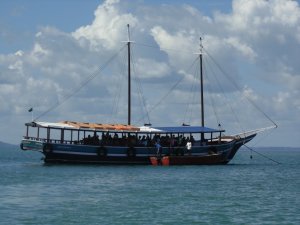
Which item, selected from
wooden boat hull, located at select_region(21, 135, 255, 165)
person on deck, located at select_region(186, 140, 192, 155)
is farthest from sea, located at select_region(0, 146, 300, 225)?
person on deck, located at select_region(186, 140, 192, 155)

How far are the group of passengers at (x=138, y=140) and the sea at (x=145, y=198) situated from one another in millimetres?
5799

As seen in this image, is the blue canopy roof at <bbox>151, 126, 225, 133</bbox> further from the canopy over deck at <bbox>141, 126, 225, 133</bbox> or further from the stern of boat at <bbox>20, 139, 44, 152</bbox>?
the stern of boat at <bbox>20, 139, 44, 152</bbox>

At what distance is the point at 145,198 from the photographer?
37.1m

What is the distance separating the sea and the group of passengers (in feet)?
19.0

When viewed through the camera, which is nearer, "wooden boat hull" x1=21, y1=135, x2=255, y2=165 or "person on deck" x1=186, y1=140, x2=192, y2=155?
"wooden boat hull" x1=21, y1=135, x2=255, y2=165

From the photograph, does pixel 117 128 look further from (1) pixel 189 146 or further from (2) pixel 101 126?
(1) pixel 189 146

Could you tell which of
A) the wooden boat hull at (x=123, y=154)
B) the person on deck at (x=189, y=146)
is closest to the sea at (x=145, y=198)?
the wooden boat hull at (x=123, y=154)

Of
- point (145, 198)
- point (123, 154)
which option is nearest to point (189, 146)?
point (123, 154)

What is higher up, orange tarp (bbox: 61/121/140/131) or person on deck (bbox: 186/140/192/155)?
orange tarp (bbox: 61/121/140/131)

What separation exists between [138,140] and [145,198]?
1084 inches

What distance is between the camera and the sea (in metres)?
29.8

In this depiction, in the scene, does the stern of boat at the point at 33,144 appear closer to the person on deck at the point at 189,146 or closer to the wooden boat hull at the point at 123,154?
the wooden boat hull at the point at 123,154

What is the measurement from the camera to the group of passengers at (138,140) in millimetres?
62719

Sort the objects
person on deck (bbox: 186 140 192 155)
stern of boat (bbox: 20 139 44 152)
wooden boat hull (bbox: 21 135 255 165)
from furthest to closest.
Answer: person on deck (bbox: 186 140 192 155), wooden boat hull (bbox: 21 135 255 165), stern of boat (bbox: 20 139 44 152)
